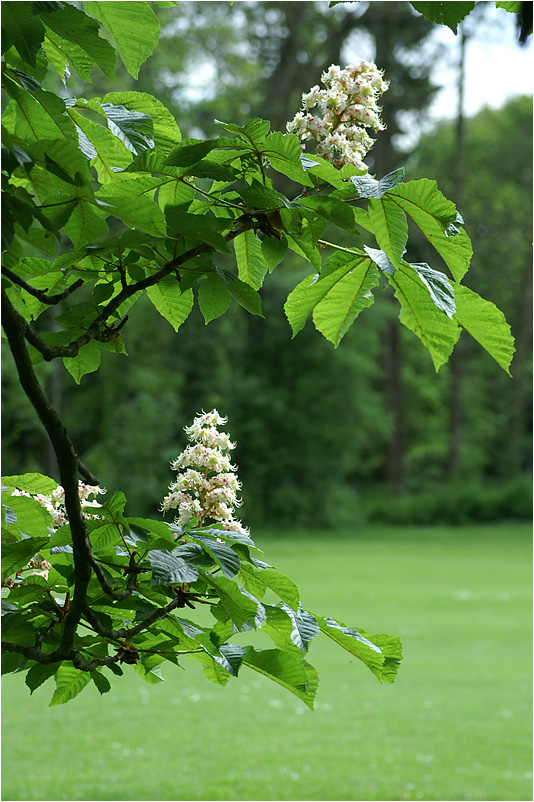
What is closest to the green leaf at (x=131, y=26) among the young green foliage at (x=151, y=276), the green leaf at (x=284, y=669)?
the young green foliage at (x=151, y=276)

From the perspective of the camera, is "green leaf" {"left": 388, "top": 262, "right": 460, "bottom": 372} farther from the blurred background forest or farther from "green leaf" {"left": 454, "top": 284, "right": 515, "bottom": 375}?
the blurred background forest

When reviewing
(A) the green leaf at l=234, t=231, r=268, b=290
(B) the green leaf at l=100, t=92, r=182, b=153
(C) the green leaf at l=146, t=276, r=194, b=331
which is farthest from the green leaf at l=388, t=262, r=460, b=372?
(B) the green leaf at l=100, t=92, r=182, b=153

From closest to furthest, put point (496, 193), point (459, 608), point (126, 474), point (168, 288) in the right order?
1. point (168, 288)
2. point (459, 608)
3. point (126, 474)
4. point (496, 193)

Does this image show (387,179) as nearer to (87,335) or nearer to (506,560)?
(87,335)

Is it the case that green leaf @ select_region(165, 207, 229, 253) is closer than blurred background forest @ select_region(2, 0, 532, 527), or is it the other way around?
green leaf @ select_region(165, 207, 229, 253)

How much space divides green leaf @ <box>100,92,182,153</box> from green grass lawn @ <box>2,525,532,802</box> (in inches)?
137

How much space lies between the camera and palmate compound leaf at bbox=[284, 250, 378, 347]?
3.67 feet

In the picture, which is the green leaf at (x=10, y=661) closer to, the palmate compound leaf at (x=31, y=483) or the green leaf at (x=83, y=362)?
the palmate compound leaf at (x=31, y=483)

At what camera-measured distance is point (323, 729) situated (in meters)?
6.18

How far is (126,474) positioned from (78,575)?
18.3 meters

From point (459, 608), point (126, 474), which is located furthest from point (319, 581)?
point (126, 474)

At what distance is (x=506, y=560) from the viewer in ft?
50.4

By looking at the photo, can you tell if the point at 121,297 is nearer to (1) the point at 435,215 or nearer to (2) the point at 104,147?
(2) the point at 104,147

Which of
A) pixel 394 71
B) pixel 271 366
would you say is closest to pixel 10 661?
pixel 271 366
